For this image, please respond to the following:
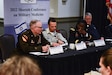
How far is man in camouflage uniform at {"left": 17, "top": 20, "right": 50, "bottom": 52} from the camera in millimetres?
4013

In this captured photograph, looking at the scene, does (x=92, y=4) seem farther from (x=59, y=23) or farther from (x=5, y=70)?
(x=5, y=70)

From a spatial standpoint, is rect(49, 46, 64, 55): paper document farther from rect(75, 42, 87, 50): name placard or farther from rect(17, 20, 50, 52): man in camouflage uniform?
rect(75, 42, 87, 50): name placard

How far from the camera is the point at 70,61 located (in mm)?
4020

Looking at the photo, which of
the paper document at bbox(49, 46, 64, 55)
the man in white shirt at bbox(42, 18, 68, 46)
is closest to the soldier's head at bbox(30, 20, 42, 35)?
the man in white shirt at bbox(42, 18, 68, 46)

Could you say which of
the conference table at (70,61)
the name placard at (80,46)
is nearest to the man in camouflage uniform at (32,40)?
the conference table at (70,61)

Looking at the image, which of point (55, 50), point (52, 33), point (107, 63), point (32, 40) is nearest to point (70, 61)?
point (55, 50)

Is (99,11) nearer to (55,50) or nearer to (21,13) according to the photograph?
(21,13)

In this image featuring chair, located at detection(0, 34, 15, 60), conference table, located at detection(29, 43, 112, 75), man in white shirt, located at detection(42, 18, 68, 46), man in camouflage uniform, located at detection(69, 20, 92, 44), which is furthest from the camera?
man in camouflage uniform, located at detection(69, 20, 92, 44)

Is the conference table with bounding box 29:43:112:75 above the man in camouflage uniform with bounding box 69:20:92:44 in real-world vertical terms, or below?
below

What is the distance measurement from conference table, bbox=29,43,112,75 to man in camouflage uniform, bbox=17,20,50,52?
27 centimetres

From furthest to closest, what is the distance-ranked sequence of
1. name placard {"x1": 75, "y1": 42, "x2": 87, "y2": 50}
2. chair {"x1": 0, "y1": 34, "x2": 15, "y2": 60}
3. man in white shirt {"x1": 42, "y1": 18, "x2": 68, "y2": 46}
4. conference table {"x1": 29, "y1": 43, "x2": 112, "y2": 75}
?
1. man in white shirt {"x1": 42, "y1": 18, "x2": 68, "y2": 46}
2. chair {"x1": 0, "y1": 34, "x2": 15, "y2": 60}
3. name placard {"x1": 75, "y1": 42, "x2": 87, "y2": 50}
4. conference table {"x1": 29, "y1": 43, "x2": 112, "y2": 75}

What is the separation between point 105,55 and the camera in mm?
1732

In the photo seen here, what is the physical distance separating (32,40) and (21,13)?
121 centimetres

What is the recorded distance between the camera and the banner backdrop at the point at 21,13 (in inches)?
202
